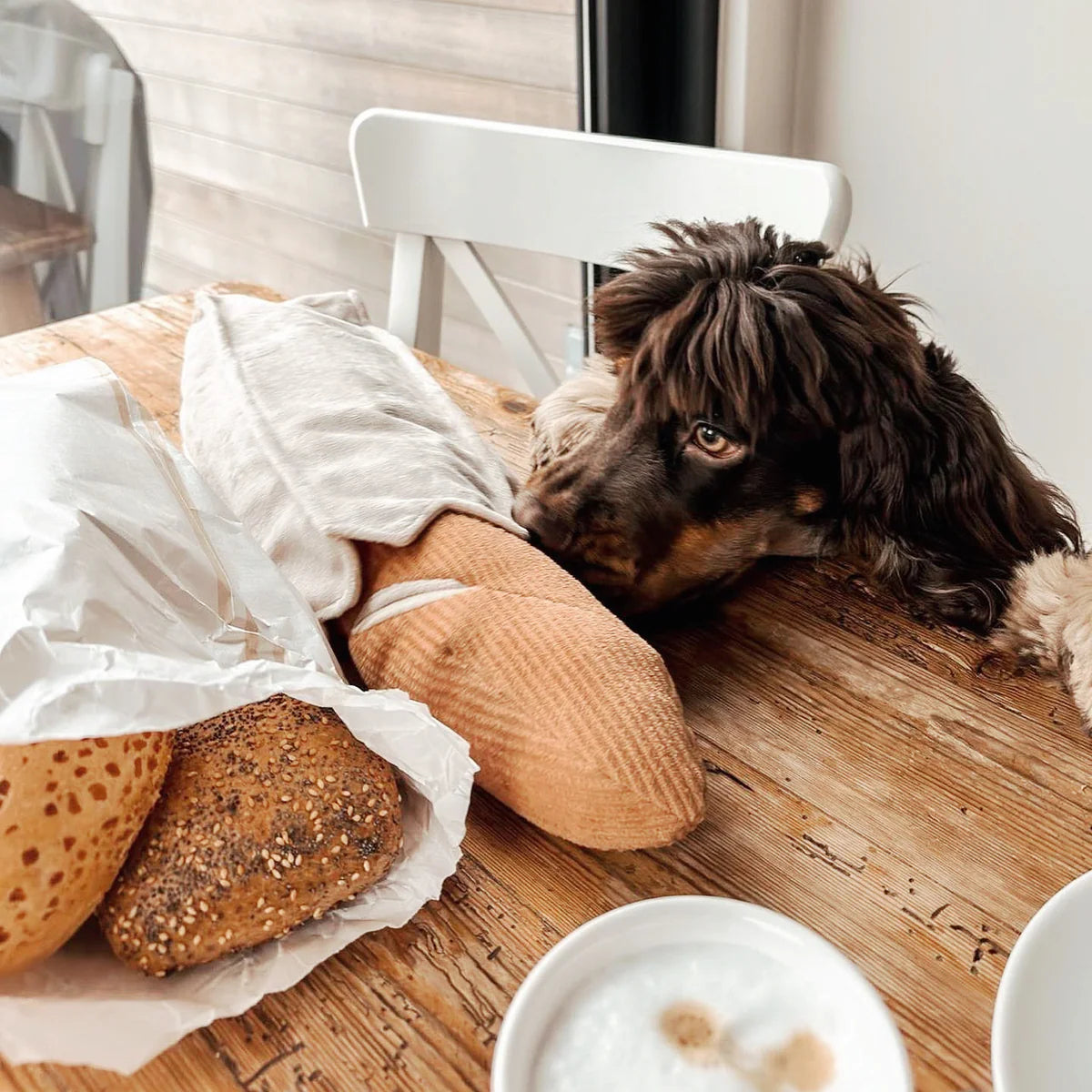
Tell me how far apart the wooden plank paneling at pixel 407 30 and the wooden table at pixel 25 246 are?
13.9 inches

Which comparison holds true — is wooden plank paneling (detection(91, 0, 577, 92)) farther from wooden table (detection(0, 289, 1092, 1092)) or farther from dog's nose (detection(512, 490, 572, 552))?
wooden table (detection(0, 289, 1092, 1092))

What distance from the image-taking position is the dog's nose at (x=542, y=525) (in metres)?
0.80

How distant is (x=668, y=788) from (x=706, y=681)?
193 mm

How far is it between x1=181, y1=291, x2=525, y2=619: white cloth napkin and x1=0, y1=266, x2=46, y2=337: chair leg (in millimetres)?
770

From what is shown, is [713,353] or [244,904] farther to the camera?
[713,353]

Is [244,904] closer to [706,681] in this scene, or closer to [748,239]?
[706,681]

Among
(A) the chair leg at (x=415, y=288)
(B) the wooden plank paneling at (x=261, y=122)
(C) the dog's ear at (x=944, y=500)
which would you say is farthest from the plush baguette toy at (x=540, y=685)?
(B) the wooden plank paneling at (x=261, y=122)

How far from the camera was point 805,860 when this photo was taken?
61cm

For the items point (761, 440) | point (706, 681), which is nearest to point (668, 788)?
point (706, 681)

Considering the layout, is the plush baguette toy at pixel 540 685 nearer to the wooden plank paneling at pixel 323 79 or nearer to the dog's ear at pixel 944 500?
the dog's ear at pixel 944 500

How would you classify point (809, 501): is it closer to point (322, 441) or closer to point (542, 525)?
point (542, 525)

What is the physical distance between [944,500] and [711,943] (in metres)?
0.44

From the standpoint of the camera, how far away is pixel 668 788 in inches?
22.6

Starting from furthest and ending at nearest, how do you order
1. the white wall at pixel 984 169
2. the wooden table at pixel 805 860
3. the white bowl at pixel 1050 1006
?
the white wall at pixel 984 169 → the wooden table at pixel 805 860 → the white bowl at pixel 1050 1006
